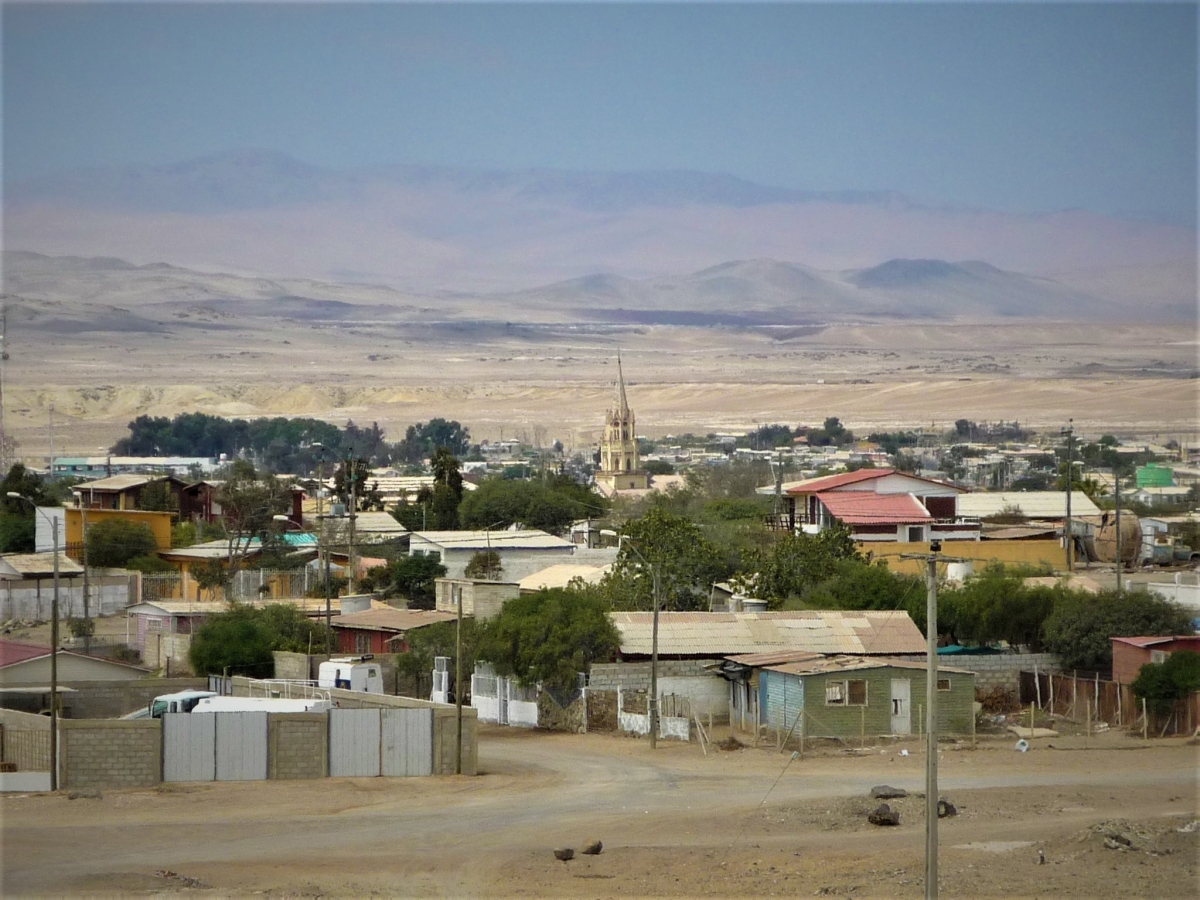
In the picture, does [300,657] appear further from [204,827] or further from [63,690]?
[204,827]

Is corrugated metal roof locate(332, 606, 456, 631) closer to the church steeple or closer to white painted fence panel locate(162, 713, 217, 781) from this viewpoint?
white painted fence panel locate(162, 713, 217, 781)

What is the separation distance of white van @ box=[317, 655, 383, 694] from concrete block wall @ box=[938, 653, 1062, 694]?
40.8 ft

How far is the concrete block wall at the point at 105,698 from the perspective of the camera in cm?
3650

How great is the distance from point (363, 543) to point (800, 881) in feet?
169

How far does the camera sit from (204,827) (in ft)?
84.7

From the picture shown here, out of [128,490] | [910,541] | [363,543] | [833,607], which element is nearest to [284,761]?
[833,607]

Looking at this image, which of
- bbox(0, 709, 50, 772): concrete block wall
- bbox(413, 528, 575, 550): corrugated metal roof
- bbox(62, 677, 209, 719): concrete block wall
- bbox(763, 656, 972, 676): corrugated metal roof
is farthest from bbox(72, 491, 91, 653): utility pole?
bbox(763, 656, 972, 676): corrugated metal roof

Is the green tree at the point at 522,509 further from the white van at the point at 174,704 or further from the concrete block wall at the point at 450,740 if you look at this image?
the concrete block wall at the point at 450,740

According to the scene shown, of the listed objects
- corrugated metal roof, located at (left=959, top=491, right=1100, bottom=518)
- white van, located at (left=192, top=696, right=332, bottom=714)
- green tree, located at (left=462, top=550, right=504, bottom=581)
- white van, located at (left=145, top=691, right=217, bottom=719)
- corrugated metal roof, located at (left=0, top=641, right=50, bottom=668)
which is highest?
corrugated metal roof, located at (left=959, top=491, right=1100, bottom=518)

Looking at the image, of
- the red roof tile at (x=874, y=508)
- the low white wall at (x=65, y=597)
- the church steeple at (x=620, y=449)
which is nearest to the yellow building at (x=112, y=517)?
the low white wall at (x=65, y=597)

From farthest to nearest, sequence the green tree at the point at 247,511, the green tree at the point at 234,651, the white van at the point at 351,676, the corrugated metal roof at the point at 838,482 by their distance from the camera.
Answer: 1. the corrugated metal roof at the point at 838,482
2. the green tree at the point at 247,511
3. the green tree at the point at 234,651
4. the white van at the point at 351,676

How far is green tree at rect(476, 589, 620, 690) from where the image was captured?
3784 cm

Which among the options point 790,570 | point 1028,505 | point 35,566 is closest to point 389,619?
point 790,570

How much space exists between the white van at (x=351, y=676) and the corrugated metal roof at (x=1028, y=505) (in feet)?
144
